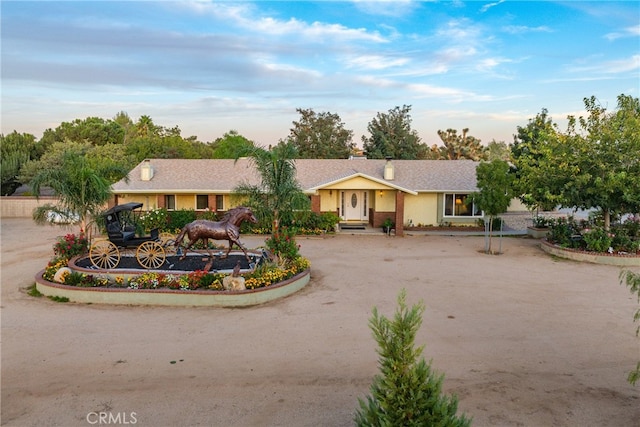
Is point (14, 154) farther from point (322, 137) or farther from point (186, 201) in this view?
point (322, 137)

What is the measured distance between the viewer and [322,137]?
55.2 m

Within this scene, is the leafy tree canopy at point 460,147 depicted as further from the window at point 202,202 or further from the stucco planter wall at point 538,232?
the window at point 202,202

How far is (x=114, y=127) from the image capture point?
60.4 meters

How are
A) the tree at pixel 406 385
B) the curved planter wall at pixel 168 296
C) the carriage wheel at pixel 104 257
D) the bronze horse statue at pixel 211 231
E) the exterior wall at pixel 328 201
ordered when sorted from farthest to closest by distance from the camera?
the exterior wall at pixel 328 201, the carriage wheel at pixel 104 257, the bronze horse statue at pixel 211 231, the curved planter wall at pixel 168 296, the tree at pixel 406 385

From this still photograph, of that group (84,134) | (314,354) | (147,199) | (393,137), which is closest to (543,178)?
(314,354)

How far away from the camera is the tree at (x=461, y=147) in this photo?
59.3m

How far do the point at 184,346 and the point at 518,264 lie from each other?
13744 millimetres

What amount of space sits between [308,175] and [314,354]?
68.5ft

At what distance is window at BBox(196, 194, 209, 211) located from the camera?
2723 centimetres

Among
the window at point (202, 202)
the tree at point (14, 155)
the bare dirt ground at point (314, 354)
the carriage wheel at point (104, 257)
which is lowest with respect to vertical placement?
the bare dirt ground at point (314, 354)

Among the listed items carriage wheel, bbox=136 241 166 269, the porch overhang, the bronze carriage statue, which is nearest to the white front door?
the porch overhang

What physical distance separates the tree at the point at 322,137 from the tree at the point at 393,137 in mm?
3820

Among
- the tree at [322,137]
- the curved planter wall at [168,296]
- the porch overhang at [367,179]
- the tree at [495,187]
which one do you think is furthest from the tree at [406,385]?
the tree at [322,137]

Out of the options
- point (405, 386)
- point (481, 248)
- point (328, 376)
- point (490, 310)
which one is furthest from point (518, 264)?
point (405, 386)
